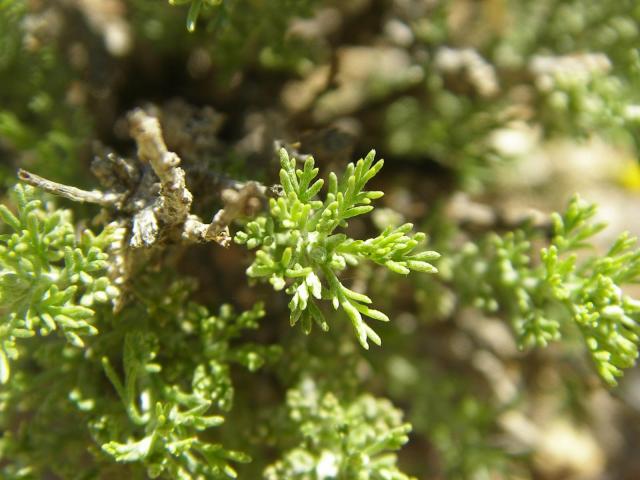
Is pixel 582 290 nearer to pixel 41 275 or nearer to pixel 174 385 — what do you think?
pixel 174 385

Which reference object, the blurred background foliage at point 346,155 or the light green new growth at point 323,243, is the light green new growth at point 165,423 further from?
the light green new growth at point 323,243

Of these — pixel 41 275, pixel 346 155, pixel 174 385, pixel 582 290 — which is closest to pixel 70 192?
pixel 41 275

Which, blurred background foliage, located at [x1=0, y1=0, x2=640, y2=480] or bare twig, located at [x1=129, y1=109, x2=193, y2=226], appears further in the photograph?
blurred background foliage, located at [x1=0, y1=0, x2=640, y2=480]

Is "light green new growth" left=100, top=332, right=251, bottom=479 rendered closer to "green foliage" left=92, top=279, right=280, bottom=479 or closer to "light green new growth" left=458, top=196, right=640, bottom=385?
"green foliage" left=92, top=279, right=280, bottom=479

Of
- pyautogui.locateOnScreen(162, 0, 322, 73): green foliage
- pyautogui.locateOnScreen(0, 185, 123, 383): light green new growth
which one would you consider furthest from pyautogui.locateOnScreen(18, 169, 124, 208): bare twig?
pyautogui.locateOnScreen(162, 0, 322, 73): green foliage

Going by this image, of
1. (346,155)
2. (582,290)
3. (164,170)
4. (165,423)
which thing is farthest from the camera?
(346,155)

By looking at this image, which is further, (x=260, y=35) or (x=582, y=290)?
(x=260, y=35)

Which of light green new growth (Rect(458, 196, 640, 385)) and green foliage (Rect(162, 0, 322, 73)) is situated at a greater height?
green foliage (Rect(162, 0, 322, 73))
